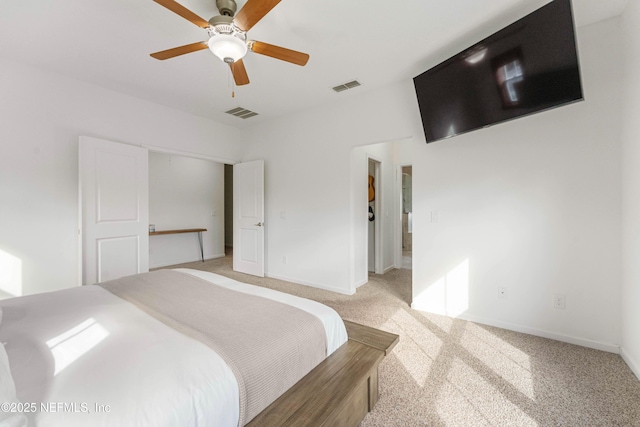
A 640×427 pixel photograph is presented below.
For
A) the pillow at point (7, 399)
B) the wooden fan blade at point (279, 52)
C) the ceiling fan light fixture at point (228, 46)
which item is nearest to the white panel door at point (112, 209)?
the ceiling fan light fixture at point (228, 46)

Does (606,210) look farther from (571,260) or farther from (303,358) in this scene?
(303,358)

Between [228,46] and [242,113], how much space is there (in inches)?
93.0

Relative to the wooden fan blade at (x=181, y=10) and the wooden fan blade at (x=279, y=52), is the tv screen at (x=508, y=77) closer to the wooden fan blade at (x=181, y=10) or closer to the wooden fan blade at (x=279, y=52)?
the wooden fan blade at (x=279, y=52)

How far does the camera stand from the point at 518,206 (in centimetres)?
239

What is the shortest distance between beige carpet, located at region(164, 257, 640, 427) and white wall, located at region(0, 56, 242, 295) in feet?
11.5

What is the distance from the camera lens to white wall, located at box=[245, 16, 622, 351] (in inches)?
81.2

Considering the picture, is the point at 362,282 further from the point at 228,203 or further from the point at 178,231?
the point at 228,203

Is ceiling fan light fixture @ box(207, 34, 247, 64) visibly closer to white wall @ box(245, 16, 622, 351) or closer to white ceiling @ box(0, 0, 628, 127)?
white ceiling @ box(0, 0, 628, 127)

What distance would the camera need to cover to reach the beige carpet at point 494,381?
4.70ft

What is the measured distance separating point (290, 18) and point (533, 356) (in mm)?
3228

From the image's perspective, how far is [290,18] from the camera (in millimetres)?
2023

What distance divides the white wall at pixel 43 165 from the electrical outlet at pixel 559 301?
15.8 feet

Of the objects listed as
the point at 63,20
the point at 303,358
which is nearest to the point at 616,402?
the point at 303,358

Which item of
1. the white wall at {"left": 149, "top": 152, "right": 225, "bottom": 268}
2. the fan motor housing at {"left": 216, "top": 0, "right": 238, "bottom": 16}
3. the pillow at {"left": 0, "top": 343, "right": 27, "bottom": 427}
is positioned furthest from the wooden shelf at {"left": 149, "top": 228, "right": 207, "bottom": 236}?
the pillow at {"left": 0, "top": 343, "right": 27, "bottom": 427}
